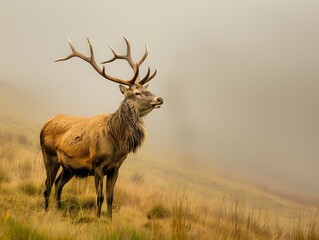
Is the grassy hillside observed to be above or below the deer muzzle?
below

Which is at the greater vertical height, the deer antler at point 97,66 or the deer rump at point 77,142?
the deer antler at point 97,66

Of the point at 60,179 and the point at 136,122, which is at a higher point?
the point at 136,122

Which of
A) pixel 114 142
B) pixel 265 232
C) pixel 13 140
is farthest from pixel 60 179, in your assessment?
pixel 13 140

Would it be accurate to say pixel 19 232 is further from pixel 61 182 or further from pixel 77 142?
pixel 61 182

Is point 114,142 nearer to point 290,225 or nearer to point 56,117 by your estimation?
point 56,117

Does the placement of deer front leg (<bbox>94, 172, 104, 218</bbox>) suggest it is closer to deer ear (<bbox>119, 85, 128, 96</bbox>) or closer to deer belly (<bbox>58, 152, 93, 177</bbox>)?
deer belly (<bbox>58, 152, 93, 177</bbox>)

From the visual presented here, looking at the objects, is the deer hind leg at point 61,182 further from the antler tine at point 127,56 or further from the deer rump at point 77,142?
the antler tine at point 127,56

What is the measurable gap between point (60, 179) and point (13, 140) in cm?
742

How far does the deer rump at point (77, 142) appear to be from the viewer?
6543 millimetres

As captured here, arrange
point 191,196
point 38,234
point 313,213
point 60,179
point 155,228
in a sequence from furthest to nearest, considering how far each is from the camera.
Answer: point 191,196 → point 60,179 → point 313,213 → point 155,228 → point 38,234

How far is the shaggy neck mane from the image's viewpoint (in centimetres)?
659

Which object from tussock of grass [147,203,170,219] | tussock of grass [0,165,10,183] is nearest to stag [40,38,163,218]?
tussock of grass [147,203,170,219]

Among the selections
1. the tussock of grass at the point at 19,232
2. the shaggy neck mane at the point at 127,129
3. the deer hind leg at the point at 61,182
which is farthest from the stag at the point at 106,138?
the tussock of grass at the point at 19,232

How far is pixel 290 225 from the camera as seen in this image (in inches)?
294
